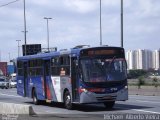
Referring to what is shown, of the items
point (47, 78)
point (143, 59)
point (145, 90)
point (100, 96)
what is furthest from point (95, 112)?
point (143, 59)

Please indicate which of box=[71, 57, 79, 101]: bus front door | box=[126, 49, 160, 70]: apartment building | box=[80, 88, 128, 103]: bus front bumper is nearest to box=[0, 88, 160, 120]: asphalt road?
box=[80, 88, 128, 103]: bus front bumper

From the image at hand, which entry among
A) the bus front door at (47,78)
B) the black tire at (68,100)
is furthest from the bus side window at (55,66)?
the black tire at (68,100)

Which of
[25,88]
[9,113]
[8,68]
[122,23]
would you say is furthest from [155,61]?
[9,113]

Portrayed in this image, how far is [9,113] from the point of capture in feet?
64.0

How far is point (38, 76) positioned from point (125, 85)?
7.60m

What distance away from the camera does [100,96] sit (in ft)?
76.5

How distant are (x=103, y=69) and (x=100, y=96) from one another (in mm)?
1287

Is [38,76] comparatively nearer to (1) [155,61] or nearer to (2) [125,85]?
(2) [125,85]

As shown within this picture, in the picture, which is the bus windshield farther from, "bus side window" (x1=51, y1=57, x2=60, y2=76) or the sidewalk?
the sidewalk

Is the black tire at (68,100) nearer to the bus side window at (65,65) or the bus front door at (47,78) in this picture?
the bus side window at (65,65)

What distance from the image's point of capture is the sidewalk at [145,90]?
3971 centimetres

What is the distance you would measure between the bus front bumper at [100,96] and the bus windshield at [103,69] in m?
0.66

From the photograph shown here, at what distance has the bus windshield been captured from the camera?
76.4 ft

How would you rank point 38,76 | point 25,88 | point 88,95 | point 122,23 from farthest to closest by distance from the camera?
point 122,23
point 25,88
point 38,76
point 88,95
